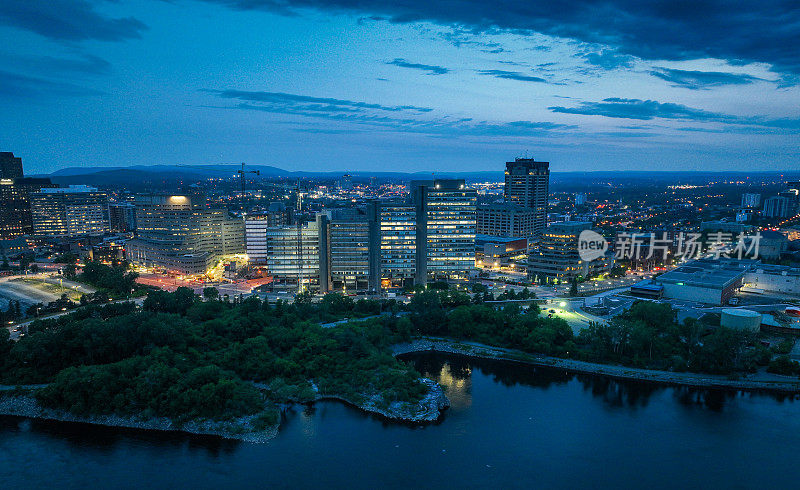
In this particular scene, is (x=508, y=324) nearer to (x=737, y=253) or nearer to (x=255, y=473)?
(x=255, y=473)

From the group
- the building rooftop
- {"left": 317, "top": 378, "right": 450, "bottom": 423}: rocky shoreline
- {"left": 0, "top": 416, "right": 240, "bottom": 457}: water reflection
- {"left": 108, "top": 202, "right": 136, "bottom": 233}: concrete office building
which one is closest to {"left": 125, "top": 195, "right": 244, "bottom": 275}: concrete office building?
{"left": 108, "top": 202, "right": 136, "bottom": 233}: concrete office building

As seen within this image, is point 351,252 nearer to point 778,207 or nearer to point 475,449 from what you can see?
point 475,449

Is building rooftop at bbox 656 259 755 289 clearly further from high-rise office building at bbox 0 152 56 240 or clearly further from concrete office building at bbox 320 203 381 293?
high-rise office building at bbox 0 152 56 240

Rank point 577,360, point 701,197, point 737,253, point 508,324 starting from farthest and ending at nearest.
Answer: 1. point 701,197
2. point 737,253
3. point 508,324
4. point 577,360

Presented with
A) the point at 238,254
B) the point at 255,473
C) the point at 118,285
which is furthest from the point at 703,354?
the point at 238,254

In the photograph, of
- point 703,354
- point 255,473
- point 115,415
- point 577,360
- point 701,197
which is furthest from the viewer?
point 701,197

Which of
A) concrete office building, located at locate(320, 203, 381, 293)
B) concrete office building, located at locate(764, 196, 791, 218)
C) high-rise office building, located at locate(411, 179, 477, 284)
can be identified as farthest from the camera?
concrete office building, located at locate(764, 196, 791, 218)

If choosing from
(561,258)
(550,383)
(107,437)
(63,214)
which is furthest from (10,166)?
(550,383)
